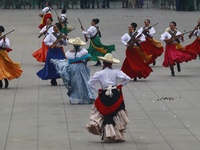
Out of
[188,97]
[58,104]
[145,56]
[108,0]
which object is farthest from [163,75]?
[108,0]

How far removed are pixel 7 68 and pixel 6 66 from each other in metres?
0.06

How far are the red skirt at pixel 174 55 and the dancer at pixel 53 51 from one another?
11.3ft

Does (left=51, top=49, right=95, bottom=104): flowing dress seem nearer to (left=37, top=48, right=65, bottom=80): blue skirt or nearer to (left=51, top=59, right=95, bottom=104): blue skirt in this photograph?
(left=51, top=59, right=95, bottom=104): blue skirt

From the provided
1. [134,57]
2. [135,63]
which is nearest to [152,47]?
[134,57]

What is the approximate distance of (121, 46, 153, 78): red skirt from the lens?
23.6 metres

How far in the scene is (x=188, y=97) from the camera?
67.3 feet

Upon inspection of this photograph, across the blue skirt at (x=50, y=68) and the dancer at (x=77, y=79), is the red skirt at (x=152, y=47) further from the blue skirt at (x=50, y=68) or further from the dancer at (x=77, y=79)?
the dancer at (x=77, y=79)

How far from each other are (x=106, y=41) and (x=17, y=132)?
20363mm

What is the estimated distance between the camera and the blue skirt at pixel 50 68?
22562 mm

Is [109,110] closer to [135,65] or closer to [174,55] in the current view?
[135,65]

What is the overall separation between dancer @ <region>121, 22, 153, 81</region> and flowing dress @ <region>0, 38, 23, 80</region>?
294 centimetres

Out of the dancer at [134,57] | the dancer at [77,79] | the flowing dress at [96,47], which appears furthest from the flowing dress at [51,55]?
the flowing dress at [96,47]

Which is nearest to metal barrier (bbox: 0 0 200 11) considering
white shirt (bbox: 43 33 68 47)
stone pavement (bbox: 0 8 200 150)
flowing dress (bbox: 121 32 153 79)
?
stone pavement (bbox: 0 8 200 150)

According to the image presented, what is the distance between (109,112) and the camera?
15.0 metres
